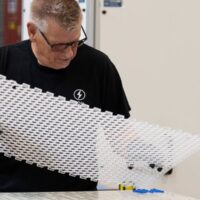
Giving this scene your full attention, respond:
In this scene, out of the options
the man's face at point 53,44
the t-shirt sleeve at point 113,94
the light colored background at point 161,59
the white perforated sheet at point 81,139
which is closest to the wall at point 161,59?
the light colored background at point 161,59

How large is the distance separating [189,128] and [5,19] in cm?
89

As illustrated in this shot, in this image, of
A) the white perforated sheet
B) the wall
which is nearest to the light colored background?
the wall

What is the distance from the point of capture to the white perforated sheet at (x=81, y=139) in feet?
3.11

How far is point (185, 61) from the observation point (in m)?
2.03

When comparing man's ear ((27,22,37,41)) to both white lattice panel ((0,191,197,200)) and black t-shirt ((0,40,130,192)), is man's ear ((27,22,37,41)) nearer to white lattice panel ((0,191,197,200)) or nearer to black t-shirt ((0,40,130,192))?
black t-shirt ((0,40,130,192))

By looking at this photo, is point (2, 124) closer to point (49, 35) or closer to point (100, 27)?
point (49, 35)

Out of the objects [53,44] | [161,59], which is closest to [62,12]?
[53,44]

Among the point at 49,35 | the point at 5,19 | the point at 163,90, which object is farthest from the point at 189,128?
the point at 49,35

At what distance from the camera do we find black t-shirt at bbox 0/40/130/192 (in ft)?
3.74

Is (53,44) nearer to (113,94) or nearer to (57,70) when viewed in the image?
(57,70)

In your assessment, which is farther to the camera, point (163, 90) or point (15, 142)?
point (163, 90)

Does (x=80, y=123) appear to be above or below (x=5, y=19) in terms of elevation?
below

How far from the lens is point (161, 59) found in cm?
201

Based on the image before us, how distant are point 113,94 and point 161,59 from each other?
2.53ft
